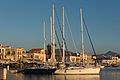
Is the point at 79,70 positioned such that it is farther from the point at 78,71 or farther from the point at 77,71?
the point at 77,71

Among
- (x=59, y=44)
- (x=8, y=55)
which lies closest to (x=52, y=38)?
(x=59, y=44)

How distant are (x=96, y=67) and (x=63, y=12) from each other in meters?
16.0

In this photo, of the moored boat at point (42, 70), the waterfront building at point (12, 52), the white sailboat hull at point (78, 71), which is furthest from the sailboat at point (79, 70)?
the waterfront building at point (12, 52)

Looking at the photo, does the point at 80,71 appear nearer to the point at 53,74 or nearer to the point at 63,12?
the point at 53,74

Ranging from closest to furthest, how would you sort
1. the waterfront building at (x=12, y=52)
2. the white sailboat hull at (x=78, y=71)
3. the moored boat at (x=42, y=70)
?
the white sailboat hull at (x=78, y=71) → the moored boat at (x=42, y=70) → the waterfront building at (x=12, y=52)

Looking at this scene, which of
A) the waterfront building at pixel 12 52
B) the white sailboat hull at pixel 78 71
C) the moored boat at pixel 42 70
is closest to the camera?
the white sailboat hull at pixel 78 71

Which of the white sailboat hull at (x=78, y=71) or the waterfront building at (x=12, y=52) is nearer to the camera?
the white sailboat hull at (x=78, y=71)

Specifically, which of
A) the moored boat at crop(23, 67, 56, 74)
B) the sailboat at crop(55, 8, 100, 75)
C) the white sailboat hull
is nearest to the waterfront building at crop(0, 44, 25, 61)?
the moored boat at crop(23, 67, 56, 74)

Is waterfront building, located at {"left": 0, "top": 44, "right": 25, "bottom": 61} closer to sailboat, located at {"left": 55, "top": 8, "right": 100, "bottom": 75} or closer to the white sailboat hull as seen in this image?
sailboat, located at {"left": 55, "top": 8, "right": 100, "bottom": 75}

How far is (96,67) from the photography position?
242 feet

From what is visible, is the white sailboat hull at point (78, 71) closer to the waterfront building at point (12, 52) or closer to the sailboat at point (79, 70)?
the sailboat at point (79, 70)

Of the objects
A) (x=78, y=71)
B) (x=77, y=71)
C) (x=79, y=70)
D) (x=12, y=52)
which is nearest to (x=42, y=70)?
(x=77, y=71)

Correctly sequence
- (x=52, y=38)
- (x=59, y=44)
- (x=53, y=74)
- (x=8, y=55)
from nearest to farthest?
(x=53, y=74)
(x=52, y=38)
(x=59, y=44)
(x=8, y=55)

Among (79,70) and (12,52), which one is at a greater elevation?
(12,52)
